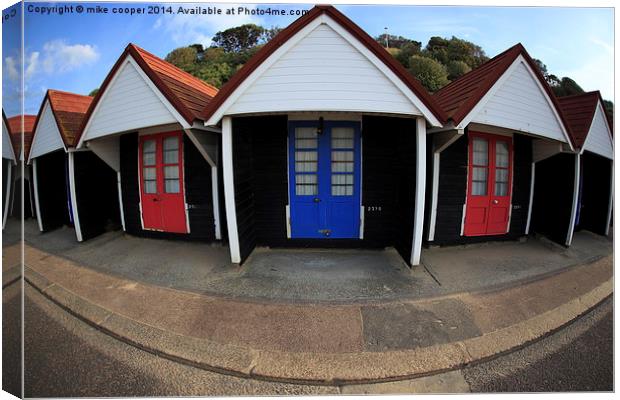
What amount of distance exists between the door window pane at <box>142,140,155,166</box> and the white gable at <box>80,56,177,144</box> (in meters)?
0.56

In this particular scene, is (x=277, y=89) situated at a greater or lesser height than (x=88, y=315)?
greater

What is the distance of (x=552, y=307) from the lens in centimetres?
166

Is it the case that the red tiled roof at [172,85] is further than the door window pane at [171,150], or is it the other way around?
the door window pane at [171,150]

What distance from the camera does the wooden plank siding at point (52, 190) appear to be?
1756mm

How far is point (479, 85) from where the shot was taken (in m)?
2.23

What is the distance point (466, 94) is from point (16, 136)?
3.67 m

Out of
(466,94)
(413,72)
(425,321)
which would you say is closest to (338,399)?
(425,321)

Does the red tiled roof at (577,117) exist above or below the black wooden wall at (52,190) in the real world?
above

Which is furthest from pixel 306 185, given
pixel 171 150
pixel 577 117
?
pixel 577 117

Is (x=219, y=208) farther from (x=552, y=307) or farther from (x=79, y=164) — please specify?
(x=552, y=307)

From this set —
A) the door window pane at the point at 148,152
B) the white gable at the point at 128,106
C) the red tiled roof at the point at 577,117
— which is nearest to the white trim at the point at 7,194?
the white gable at the point at 128,106

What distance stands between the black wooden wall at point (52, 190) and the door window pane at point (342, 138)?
9.02 feet

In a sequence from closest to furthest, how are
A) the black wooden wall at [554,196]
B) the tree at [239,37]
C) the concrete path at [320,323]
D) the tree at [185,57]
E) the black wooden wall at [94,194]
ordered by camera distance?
the concrete path at [320,323] → the tree at [239,37] → the tree at [185,57] → the black wooden wall at [94,194] → the black wooden wall at [554,196]

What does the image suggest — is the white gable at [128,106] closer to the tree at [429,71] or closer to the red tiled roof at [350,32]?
the red tiled roof at [350,32]
